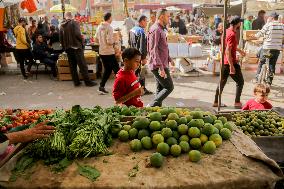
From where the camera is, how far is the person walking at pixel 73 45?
9.28m

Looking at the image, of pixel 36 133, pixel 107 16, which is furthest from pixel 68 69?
pixel 36 133

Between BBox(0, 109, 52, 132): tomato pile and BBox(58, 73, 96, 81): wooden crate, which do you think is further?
BBox(58, 73, 96, 81): wooden crate

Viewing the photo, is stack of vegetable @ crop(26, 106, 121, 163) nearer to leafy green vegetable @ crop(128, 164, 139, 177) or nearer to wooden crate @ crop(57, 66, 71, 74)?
leafy green vegetable @ crop(128, 164, 139, 177)

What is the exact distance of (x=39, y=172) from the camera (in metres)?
2.71

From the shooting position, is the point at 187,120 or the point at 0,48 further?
the point at 0,48

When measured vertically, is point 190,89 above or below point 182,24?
below

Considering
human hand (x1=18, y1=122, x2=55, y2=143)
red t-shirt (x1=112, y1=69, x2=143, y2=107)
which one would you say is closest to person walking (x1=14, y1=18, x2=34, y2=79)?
red t-shirt (x1=112, y1=69, x2=143, y2=107)

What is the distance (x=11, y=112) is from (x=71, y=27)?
4.56m

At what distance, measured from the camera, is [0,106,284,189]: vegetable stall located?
8.55 ft

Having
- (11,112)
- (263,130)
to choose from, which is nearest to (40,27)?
(11,112)

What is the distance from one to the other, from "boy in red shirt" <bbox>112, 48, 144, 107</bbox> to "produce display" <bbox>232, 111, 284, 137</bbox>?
4.85 ft

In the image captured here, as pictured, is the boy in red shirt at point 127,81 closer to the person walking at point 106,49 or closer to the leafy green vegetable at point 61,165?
the leafy green vegetable at point 61,165

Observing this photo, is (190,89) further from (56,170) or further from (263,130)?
(56,170)

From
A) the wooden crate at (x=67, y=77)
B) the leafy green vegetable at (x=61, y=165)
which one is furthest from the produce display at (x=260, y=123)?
the wooden crate at (x=67, y=77)
